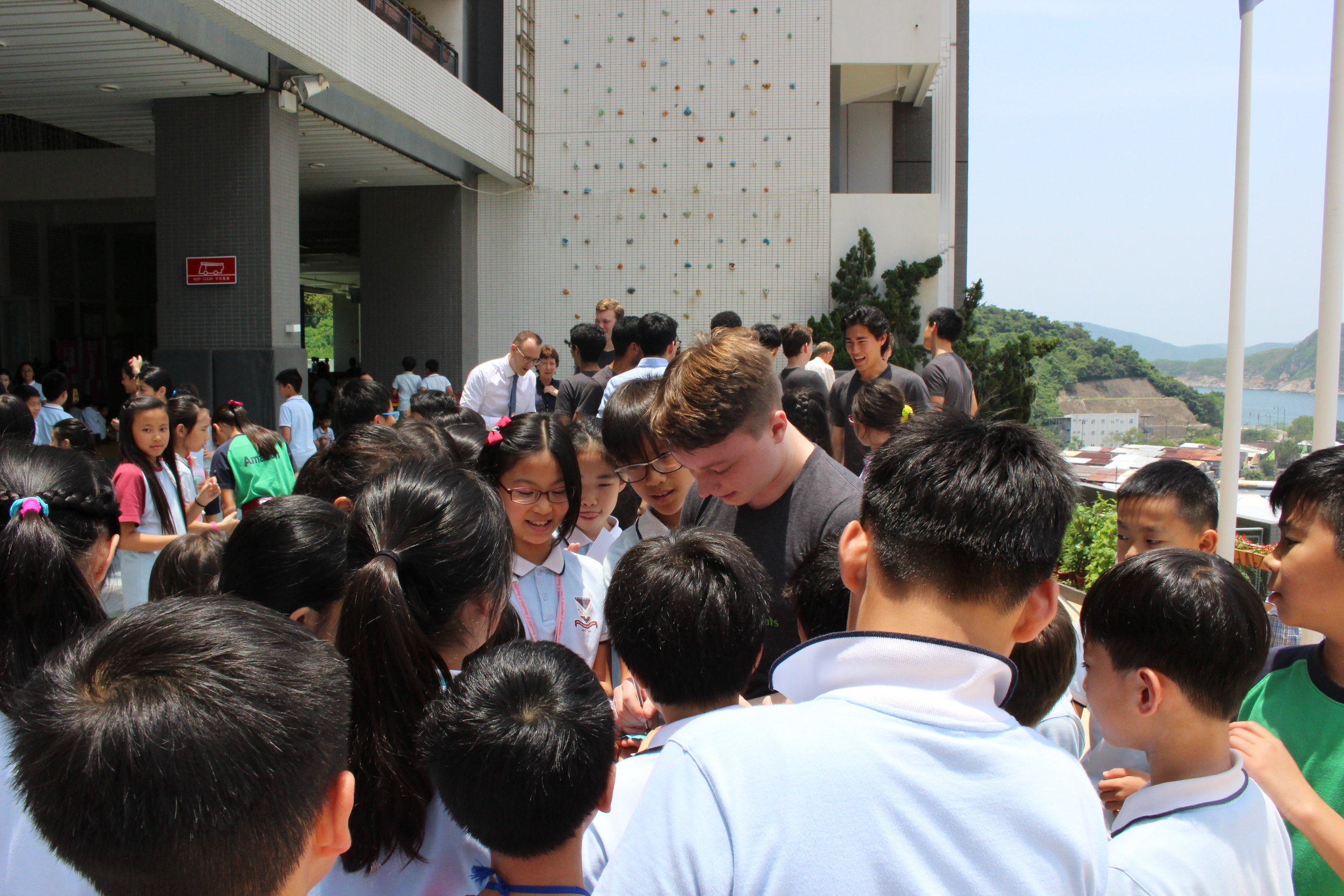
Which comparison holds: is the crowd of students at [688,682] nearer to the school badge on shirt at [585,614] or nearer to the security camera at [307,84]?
the school badge on shirt at [585,614]

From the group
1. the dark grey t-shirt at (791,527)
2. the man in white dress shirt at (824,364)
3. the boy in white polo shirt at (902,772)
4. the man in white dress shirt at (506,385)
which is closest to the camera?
the boy in white polo shirt at (902,772)

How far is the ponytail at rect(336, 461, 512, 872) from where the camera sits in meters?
1.37

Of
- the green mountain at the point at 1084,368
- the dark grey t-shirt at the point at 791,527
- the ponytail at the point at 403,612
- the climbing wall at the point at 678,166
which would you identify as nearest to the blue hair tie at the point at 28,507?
the ponytail at the point at 403,612

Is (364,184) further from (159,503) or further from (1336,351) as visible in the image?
(1336,351)

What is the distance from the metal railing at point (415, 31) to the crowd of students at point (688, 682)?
9.56m

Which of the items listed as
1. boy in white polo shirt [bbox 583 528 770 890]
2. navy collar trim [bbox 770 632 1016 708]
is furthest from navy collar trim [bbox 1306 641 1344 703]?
navy collar trim [bbox 770 632 1016 708]

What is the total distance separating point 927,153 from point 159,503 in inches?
578

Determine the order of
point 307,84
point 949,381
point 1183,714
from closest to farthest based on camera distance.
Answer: point 1183,714 < point 949,381 < point 307,84

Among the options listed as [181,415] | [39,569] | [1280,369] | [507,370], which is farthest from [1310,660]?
[507,370]

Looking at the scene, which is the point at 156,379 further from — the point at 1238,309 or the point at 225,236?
the point at 1238,309

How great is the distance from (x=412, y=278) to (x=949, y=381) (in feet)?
32.6

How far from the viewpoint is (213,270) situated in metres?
9.11

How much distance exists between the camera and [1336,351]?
3283mm

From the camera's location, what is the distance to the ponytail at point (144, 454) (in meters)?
4.14
